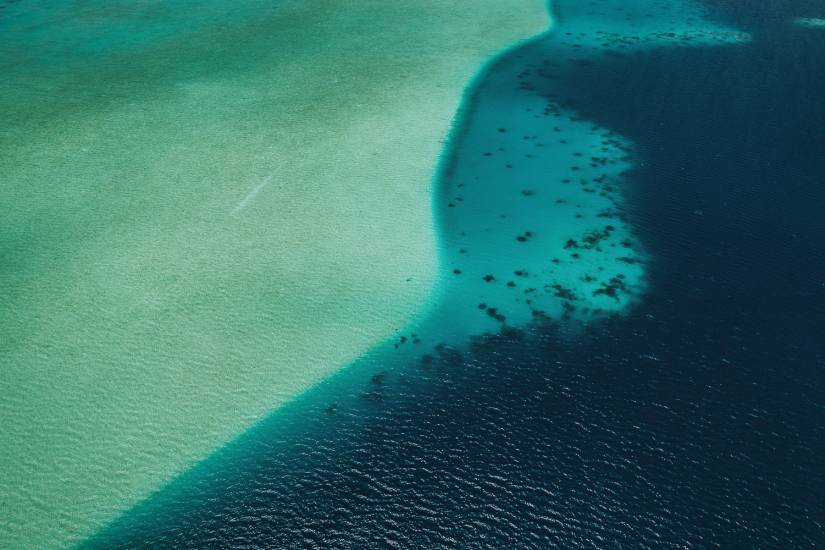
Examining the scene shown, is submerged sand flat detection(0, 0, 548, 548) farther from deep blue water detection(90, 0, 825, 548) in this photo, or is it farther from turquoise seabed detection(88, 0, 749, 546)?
deep blue water detection(90, 0, 825, 548)

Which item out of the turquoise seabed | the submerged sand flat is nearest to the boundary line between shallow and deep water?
the turquoise seabed

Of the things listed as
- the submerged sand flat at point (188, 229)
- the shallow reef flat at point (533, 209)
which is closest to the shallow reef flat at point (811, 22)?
the shallow reef flat at point (533, 209)

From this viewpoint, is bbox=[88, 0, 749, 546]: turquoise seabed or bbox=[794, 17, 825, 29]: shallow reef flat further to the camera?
bbox=[794, 17, 825, 29]: shallow reef flat

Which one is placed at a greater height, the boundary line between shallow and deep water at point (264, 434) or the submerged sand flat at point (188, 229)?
the submerged sand flat at point (188, 229)

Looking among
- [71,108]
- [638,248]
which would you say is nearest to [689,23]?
[638,248]

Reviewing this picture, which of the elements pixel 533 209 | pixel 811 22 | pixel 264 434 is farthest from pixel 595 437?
pixel 811 22

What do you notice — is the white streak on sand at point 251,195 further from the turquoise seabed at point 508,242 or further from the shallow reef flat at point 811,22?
the shallow reef flat at point 811,22
